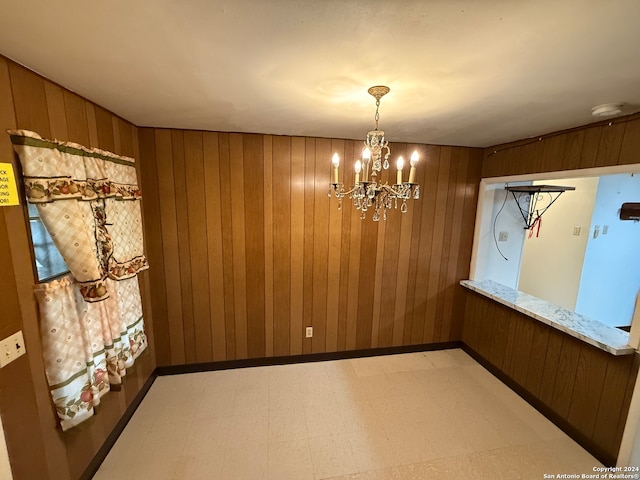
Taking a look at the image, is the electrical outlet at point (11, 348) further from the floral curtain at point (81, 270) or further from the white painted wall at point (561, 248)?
the white painted wall at point (561, 248)

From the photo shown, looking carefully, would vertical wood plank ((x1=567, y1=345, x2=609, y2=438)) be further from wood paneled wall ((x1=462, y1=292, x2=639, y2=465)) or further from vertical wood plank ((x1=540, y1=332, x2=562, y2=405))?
vertical wood plank ((x1=540, y1=332, x2=562, y2=405))

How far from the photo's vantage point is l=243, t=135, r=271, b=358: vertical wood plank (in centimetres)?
241

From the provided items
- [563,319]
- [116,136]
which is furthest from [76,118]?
[563,319]

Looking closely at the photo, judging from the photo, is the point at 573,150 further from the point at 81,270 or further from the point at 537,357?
the point at 81,270

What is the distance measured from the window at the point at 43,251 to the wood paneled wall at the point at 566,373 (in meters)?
3.37

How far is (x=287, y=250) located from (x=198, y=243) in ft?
2.68

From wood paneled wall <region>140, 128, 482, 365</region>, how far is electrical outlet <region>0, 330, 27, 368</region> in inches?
49.9

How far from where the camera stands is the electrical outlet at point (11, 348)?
1076mm

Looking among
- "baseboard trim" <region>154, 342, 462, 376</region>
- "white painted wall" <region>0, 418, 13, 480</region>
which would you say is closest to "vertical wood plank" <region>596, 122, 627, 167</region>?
"baseboard trim" <region>154, 342, 462, 376</region>

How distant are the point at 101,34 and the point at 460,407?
125 inches

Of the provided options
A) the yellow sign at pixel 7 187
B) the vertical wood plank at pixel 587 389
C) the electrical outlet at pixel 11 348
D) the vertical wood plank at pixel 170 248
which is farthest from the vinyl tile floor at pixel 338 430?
the yellow sign at pixel 7 187

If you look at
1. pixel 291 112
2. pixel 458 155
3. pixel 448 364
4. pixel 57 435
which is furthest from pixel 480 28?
pixel 448 364

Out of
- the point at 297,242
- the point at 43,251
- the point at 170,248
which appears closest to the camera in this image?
the point at 43,251

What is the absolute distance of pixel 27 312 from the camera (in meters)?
1.20
